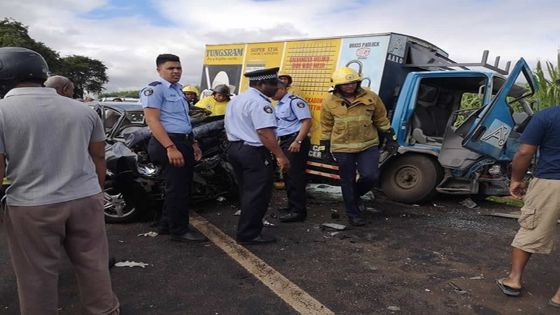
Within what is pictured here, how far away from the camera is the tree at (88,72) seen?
58487 millimetres

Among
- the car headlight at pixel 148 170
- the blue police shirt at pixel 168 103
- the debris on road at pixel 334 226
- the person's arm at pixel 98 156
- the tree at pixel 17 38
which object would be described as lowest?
the debris on road at pixel 334 226

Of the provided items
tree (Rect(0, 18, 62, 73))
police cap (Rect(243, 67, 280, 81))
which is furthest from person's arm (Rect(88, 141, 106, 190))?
tree (Rect(0, 18, 62, 73))

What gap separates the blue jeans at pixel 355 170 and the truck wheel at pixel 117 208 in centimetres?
233

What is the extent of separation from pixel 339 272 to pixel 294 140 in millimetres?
1988

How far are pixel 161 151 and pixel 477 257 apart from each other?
3049 millimetres

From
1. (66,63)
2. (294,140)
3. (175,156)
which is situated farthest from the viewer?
(66,63)

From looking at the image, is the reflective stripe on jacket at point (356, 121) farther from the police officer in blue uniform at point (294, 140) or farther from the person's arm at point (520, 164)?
the person's arm at point (520, 164)

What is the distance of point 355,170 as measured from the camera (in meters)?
5.09

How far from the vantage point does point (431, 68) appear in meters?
6.68

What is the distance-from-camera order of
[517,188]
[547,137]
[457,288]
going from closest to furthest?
1. [547,137]
2. [517,188]
3. [457,288]

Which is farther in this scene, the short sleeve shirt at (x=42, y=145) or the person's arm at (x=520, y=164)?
the person's arm at (x=520, y=164)

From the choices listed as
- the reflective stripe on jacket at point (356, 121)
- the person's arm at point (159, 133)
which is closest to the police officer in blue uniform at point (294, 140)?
the reflective stripe on jacket at point (356, 121)

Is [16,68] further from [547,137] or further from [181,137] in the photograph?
[547,137]

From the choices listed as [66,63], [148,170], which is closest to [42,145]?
[148,170]
